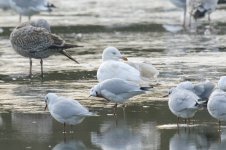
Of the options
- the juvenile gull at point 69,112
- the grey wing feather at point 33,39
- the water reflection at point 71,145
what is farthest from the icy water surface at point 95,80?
the grey wing feather at point 33,39

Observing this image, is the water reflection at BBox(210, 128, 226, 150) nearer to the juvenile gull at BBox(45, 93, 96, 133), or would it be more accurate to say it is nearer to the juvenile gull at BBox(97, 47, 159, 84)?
the juvenile gull at BBox(45, 93, 96, 133)

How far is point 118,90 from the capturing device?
36.7 ft

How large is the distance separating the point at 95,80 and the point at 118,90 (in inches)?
132

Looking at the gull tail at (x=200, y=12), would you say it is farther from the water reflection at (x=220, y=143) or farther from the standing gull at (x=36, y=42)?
the water reflection at (x=220, y=143)

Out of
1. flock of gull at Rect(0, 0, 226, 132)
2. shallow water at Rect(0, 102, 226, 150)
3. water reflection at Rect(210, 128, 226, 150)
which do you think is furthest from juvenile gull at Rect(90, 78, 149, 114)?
water reflection at Rect(210, 128, 226, 150)

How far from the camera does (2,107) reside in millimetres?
12055

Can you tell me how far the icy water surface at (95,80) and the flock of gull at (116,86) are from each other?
0.82 feet

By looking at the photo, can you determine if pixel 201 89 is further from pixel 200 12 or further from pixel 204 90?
pixel 200 12

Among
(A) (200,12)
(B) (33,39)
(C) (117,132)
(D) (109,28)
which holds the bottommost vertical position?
(D) (109,28)

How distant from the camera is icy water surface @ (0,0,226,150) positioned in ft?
32.5

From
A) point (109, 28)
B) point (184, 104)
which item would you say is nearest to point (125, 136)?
point (184, 104)

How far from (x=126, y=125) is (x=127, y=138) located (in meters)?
0.83

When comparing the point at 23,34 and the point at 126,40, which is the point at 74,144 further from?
the point at 126,40

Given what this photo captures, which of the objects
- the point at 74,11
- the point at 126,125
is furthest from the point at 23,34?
the point at 74,11
